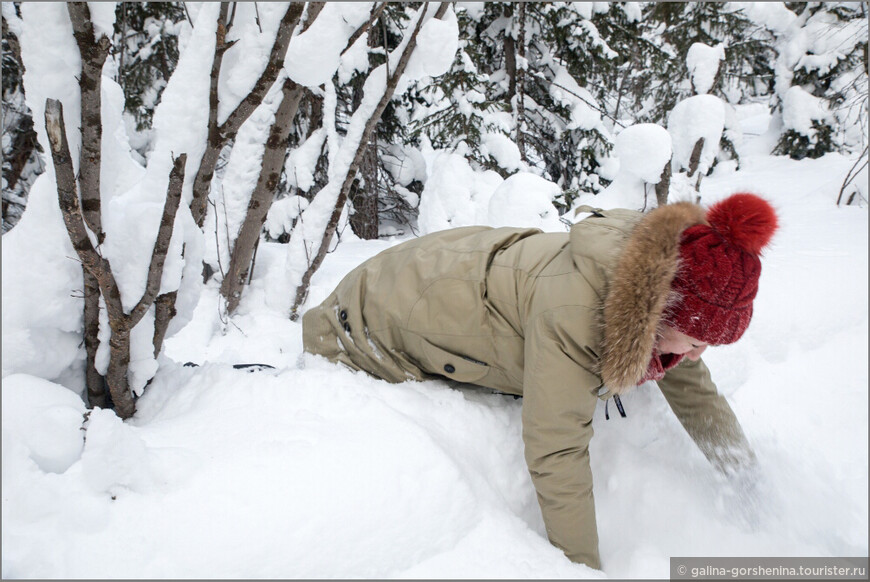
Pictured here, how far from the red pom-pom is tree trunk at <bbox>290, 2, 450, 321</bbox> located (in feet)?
8.19

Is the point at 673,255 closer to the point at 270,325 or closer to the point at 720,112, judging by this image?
the point at 270,325

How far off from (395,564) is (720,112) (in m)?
6.47

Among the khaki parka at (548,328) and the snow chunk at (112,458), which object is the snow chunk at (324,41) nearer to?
the khaki parka at (548,328)

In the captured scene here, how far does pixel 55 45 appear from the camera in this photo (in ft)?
4.32

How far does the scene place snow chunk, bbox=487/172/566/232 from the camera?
4504mm

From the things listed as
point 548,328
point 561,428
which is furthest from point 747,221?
point 561,428

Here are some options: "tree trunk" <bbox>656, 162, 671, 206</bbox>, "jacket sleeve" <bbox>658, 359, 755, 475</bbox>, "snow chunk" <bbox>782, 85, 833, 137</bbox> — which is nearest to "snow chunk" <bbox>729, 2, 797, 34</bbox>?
"snow chunk" <bbox>782, 85, 833, 137</bbox>

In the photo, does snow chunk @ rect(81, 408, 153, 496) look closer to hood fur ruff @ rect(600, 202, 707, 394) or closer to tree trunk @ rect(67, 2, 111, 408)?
tree trunk @ rect(67, 2, 111, 408)

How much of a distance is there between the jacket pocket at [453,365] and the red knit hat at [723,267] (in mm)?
750

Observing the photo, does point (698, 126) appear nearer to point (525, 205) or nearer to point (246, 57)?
point (525, 205)

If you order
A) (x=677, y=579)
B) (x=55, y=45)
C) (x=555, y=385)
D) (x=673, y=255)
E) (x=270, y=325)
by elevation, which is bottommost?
(x=270, y=325)

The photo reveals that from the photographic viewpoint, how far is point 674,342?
1.51m

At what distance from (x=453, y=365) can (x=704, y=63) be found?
294 inches

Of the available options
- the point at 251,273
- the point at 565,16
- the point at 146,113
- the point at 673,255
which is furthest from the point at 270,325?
the point at 565,16
